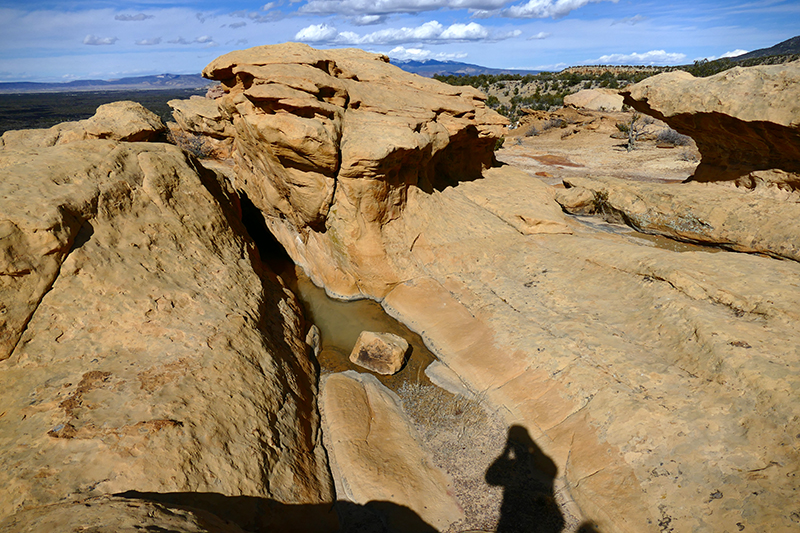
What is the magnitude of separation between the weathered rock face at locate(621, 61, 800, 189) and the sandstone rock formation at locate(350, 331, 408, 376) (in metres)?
8.35

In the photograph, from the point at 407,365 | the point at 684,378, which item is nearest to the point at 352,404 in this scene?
the point at 407,365

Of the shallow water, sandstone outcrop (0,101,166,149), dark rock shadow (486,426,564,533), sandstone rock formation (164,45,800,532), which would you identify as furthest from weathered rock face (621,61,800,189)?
sandstone outcrop (0,101,166,149)

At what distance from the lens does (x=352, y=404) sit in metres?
6.27

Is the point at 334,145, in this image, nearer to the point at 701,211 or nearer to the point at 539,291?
the point at 539,291

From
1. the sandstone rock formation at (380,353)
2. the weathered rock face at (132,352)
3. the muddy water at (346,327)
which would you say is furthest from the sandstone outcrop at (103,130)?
the sandstone rock formation at (380,353)

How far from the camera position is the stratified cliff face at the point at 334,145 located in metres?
8.50

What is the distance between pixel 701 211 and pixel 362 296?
26.4 ft

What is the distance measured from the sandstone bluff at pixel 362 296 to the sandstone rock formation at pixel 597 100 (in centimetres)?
2062

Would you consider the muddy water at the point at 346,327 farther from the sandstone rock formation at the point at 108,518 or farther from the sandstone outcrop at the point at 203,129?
the sandstone outcrop at the point at 203,129

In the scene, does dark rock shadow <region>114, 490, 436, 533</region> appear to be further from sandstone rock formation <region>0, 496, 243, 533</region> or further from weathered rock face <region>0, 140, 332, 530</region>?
sandstone rock formation <region>0, 496, 243, 533</region>

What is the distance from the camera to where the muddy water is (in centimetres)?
743

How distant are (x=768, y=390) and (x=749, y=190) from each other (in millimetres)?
6604

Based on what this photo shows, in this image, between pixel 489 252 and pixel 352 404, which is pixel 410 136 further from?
pixel 352 404

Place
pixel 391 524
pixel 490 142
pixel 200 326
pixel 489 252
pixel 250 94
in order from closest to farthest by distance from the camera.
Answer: pixel 391 524
pixel 200 326
pixel 250 94
pixel 489 252
pixel 490 142
